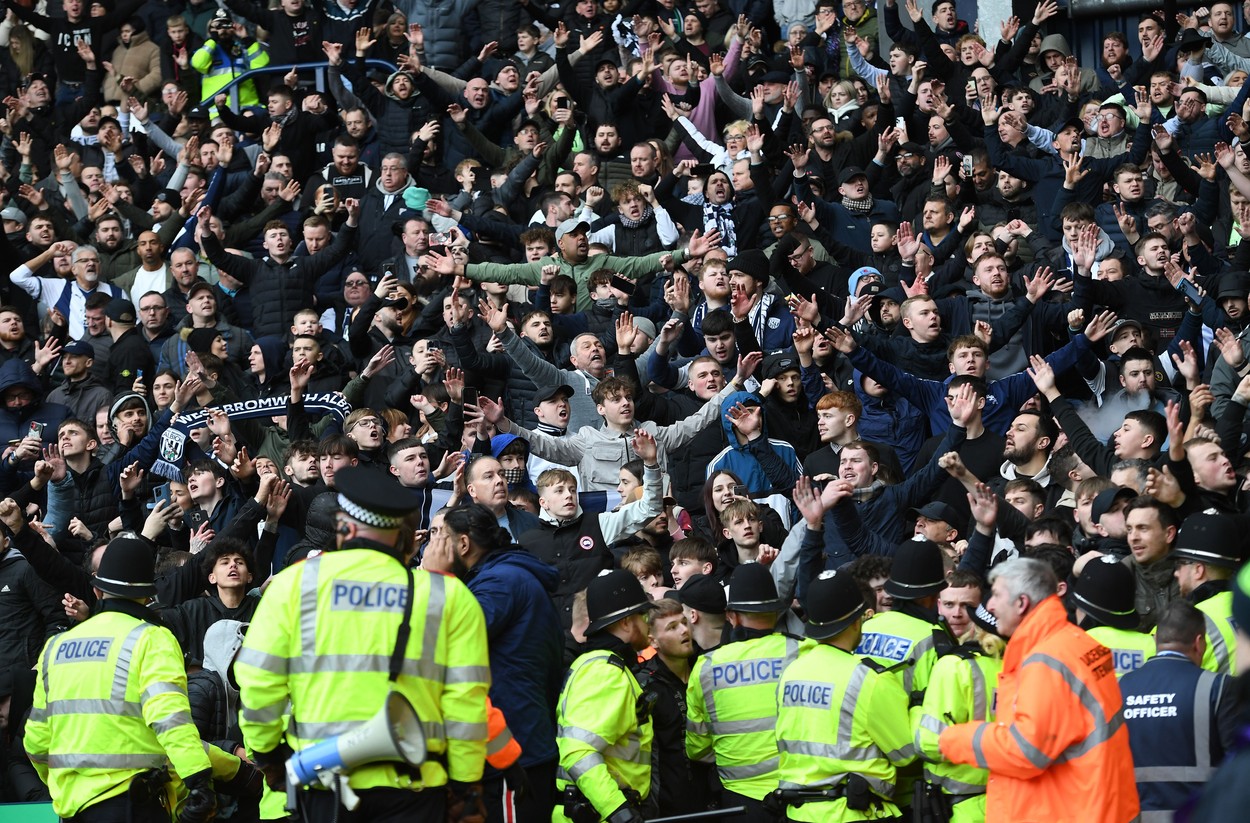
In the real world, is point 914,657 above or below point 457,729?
below

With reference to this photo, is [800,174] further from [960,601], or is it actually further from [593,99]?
[960,601]

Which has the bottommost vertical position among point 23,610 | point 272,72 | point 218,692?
point 23,610

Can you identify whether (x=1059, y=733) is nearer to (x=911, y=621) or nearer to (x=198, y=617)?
(x=911, y=621)

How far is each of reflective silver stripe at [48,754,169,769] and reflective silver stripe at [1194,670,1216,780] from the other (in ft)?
14.1

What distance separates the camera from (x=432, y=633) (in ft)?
19.5

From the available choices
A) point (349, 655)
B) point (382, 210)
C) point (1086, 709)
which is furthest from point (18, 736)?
point (382, 210)

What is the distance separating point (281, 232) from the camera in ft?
51.1

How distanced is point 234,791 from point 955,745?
3.71 meters

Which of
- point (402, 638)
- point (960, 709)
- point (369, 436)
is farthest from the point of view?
point (369, 436)

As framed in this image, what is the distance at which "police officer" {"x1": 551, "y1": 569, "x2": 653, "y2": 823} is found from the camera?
7.12m

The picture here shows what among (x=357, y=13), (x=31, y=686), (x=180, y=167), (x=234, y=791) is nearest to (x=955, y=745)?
(x=234, y=791)

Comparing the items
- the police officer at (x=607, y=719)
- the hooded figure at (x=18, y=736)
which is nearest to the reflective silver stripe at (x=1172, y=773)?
the police officer at (x=607, y=719)

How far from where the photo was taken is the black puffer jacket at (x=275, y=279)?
50.1 feet

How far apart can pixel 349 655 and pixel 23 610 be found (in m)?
5.61
